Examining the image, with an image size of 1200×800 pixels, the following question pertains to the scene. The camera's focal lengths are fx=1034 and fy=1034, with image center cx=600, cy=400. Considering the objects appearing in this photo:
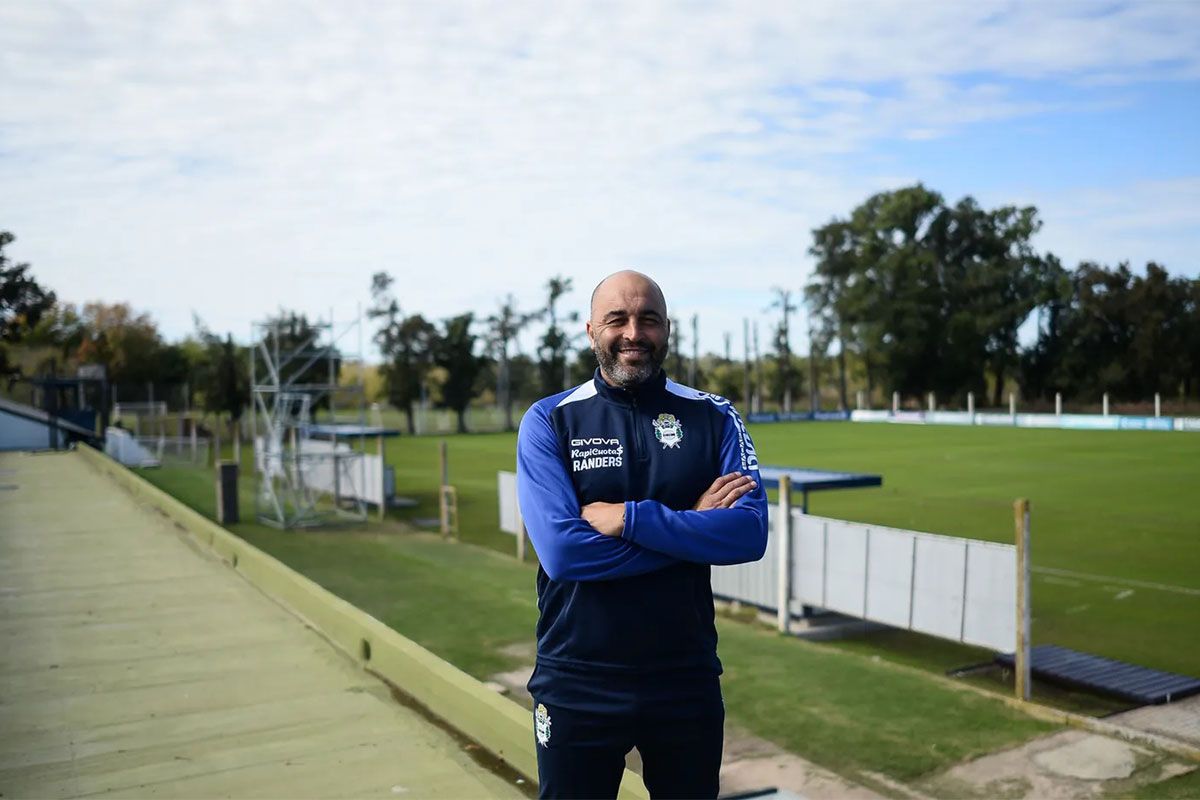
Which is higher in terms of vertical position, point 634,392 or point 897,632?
point 634,392

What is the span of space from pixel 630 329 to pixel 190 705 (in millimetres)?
4262

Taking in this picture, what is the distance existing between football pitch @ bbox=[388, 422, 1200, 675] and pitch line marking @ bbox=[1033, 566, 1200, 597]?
2 cm

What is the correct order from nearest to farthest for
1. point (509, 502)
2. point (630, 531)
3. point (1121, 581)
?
point (630, 531) < point (1121, 581) < point (509, 502)

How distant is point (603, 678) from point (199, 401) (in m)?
58.5

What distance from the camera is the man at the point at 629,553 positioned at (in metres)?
2.56

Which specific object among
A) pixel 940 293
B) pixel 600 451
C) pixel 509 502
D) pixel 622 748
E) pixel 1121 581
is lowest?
pixel 1121 581

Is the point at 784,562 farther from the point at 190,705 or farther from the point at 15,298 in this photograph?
the point at 15,298

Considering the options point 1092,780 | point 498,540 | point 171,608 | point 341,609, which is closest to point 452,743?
point 341,609

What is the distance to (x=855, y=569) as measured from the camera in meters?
8.76

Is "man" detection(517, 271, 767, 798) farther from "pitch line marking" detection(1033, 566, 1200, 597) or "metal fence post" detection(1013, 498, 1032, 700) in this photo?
"pitch line marking" detection(1033, 566, 1200, 597)

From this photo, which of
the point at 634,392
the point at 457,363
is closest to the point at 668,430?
the point at 634,392

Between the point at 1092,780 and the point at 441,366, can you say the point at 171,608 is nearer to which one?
the point at 1092,780

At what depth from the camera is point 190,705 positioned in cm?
569

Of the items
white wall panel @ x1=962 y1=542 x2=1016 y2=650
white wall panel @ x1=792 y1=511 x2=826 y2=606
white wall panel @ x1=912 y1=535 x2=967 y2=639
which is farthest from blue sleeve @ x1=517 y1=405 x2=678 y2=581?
white wall panel @ x1=792 y1=511 x2=826 y2=606
